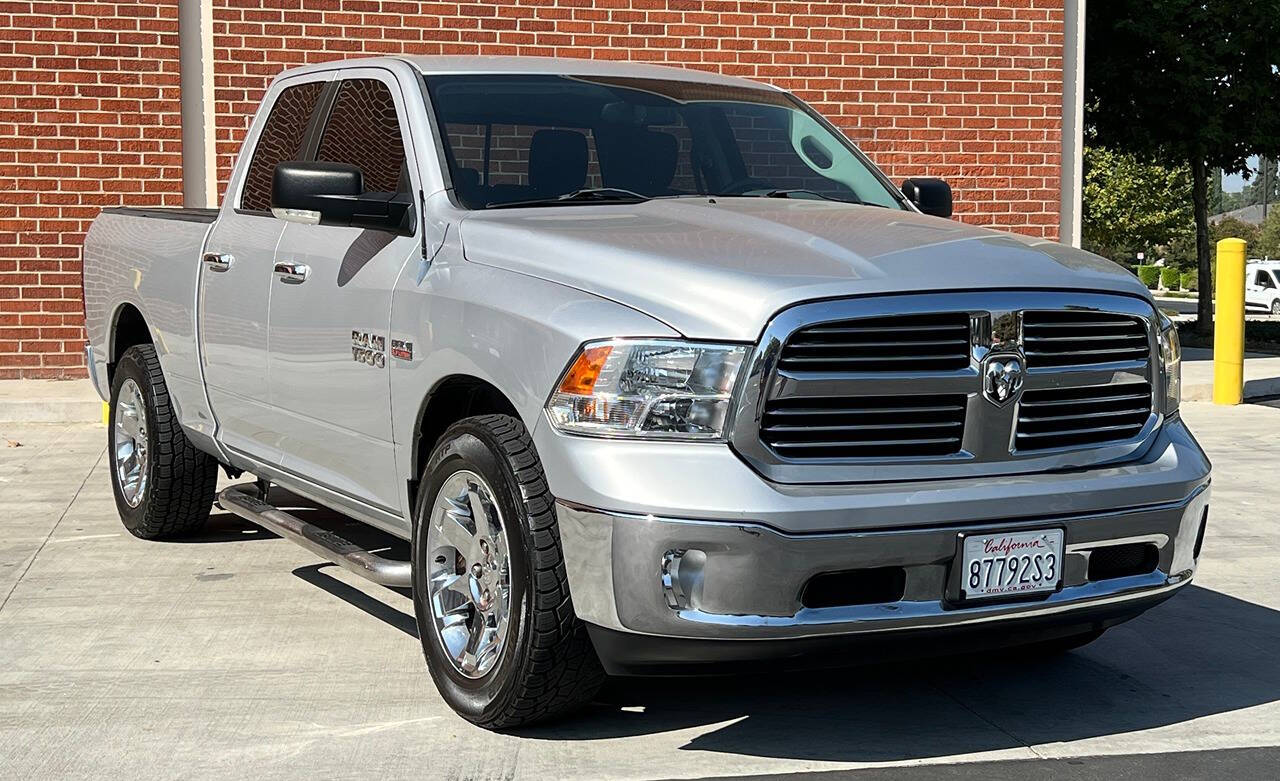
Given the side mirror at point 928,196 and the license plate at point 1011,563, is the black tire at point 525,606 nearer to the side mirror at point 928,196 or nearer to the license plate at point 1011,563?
the license plate at point 1011,563

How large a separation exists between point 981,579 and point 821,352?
0.73 meters

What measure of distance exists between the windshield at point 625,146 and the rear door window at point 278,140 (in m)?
1.00

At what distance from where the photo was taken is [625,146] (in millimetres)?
5703

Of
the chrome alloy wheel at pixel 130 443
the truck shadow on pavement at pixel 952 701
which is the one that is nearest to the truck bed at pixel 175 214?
the chrome alloy wheel at pixel 130 443

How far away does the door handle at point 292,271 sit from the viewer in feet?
19.1

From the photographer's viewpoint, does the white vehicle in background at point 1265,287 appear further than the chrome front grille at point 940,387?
Yes

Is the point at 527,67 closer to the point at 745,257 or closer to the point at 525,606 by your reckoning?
the point at 745,257

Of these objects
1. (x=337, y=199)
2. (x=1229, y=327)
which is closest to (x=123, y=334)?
(x=337, y=199)

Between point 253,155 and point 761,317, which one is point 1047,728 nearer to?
point 761,317

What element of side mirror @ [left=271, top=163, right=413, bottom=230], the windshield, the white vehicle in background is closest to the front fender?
side mirror @ [left=271, top=163, right=413, bottom=230]

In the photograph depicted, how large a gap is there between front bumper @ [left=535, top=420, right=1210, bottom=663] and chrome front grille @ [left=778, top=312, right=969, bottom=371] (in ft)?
1.00

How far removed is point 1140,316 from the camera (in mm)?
4676

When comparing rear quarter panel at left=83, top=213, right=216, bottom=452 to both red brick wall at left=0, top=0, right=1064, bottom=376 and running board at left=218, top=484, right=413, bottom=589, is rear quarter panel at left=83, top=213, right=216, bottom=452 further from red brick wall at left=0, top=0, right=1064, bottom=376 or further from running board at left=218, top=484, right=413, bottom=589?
red brick wall at left=0, top=0, right=1064, bottom=376

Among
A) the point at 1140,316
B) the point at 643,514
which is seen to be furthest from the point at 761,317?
the point at 1140,316
